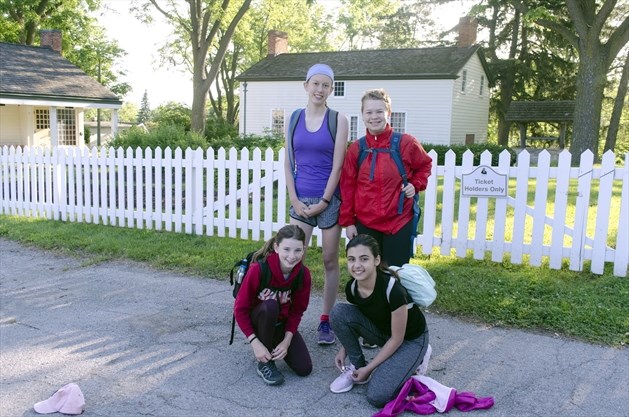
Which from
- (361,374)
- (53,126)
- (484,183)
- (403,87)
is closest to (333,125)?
(361,374)

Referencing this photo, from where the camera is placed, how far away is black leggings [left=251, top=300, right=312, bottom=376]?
149 inches

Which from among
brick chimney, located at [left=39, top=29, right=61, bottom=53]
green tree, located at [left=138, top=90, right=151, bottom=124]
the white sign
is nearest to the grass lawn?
the white sign

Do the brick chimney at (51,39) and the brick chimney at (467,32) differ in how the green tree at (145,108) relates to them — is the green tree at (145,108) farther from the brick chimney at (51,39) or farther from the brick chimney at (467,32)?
the brick chimney at (467,32)

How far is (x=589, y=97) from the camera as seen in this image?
63.8ft

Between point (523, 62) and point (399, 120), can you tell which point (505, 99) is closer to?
point (523, 62)

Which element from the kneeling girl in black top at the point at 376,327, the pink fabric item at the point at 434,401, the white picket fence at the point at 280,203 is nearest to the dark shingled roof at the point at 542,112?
the white picket fence at the point at 280,203

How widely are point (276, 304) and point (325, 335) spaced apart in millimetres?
765

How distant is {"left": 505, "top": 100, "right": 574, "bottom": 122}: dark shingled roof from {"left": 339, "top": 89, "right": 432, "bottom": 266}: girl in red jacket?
28682 mm

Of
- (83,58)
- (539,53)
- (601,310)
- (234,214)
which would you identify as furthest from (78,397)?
(83,58)

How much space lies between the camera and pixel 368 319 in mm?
3725

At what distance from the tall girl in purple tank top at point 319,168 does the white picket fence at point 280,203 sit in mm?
2738

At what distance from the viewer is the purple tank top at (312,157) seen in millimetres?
4133

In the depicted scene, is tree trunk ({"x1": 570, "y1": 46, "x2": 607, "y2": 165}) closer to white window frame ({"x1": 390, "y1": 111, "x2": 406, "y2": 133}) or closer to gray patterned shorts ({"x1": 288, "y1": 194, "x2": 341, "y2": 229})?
white window frame ({"x1": 390, "y1": 111, "x2": 406, "y2": 133})

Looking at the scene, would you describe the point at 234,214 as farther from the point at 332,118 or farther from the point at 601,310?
the point at 601,310
